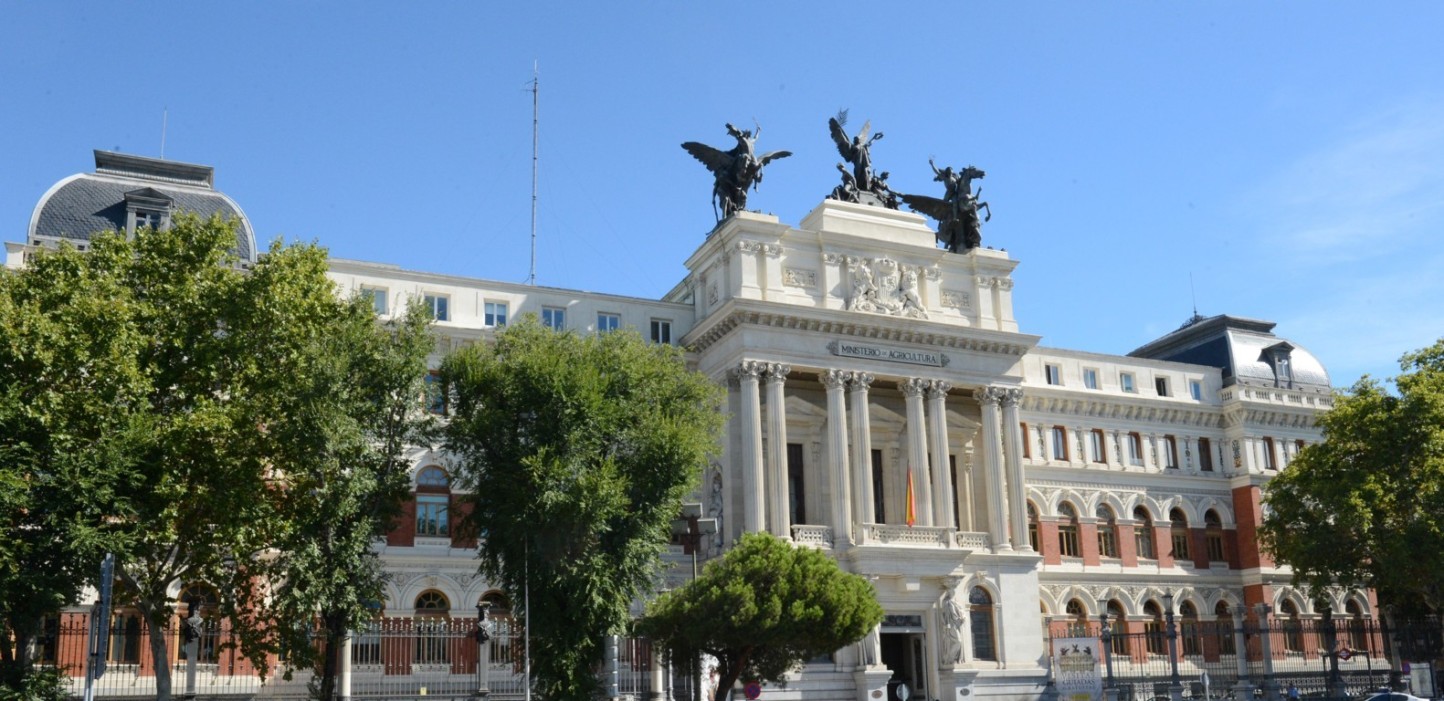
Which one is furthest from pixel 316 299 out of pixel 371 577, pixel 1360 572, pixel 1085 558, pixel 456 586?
pixel 1360 572

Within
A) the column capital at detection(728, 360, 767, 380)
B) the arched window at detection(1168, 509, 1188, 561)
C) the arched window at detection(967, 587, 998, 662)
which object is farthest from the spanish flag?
the arched window at detection(1168, 509, 1188, 561)

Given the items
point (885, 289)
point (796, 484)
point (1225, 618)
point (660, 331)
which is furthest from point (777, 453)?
point (1225, 618)

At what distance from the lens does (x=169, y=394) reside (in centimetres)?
3859

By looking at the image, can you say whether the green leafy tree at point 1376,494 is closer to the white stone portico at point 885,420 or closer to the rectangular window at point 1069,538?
the rectangular window at point 1069,538

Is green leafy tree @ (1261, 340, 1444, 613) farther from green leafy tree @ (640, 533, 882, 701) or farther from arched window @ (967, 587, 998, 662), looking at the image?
green leafy tree @ (640, 533, 882, 701)

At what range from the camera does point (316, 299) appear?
39969mm

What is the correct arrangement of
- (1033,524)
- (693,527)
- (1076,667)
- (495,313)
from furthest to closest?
(1033,524), (495,313), (1076,667), (693,527)

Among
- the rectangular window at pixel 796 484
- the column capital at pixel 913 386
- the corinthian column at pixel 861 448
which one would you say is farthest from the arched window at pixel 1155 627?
the rectangular window at pixel 796 484

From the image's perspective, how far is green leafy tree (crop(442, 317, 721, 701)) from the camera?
36.8 m

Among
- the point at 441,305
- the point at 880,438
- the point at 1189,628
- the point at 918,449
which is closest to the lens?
the point at 441,305

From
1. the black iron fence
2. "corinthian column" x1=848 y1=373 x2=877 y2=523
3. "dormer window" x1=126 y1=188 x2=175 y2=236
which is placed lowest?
the black iron fence

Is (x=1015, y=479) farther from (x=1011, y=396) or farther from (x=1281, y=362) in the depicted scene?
(x=1281, y=362)

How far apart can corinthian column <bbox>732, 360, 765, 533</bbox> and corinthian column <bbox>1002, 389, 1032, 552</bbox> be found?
11.8 metres

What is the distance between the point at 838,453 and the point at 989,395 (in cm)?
821
